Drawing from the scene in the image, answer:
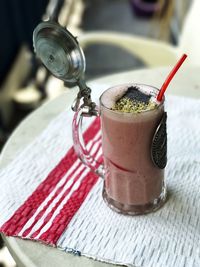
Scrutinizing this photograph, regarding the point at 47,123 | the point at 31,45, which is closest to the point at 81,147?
the point at 47,123

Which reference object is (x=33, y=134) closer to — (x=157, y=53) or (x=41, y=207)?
(x=41, y=207)

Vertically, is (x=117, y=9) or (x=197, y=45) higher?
(x=197, y=45)

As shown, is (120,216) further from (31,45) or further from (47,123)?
(31,45)

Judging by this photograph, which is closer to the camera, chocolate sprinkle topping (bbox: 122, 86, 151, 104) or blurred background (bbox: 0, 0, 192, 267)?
chocolate sprinkle topping (bbox: 122, 86, 151, 104)

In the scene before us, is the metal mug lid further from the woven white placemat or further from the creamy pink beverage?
the woven white placemat

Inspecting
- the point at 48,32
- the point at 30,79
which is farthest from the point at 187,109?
the point at 30,79

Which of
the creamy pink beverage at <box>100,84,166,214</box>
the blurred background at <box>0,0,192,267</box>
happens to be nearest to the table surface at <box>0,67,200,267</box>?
the creamy pink beverage at <box>100,84,166,214</box>
